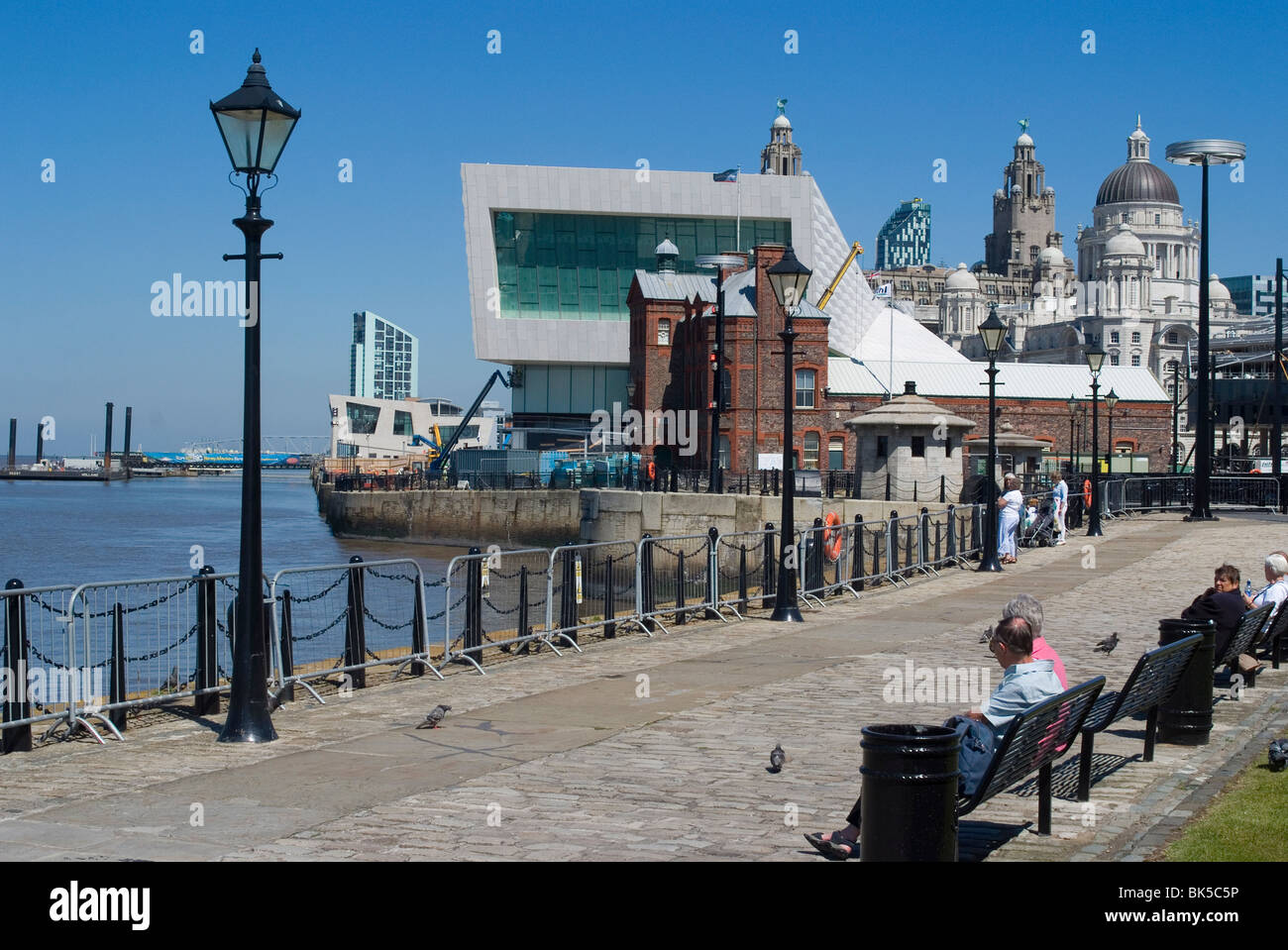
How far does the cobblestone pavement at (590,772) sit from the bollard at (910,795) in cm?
109

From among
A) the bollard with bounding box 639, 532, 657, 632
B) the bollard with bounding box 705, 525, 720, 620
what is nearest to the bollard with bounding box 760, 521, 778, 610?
the bollard with bounding box 705, 525, 720, 620

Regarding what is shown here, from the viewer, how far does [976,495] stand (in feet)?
120

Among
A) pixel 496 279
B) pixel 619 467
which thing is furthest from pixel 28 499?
pixel 619 467

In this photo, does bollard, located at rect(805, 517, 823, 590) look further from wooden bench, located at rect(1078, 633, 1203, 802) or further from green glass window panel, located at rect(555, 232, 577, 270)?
green glass window panel, located at rect(555, 232, 577, 270)

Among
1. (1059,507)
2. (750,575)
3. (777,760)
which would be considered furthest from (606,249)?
(777,760)

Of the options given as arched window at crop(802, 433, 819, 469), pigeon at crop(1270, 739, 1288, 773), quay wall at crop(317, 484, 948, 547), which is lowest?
quay wall at crop(317, 484, 948, 547)

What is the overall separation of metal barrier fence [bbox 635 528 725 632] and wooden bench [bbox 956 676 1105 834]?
9.78 m

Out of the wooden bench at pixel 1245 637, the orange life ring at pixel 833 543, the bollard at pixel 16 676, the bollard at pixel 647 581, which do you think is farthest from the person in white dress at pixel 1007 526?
the bollard at pixel 16 676

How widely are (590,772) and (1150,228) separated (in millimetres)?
170017

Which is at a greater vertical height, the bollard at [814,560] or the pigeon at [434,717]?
the bollard at [814,560]

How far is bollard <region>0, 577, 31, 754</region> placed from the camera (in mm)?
10070

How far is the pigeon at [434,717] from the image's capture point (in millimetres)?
10679

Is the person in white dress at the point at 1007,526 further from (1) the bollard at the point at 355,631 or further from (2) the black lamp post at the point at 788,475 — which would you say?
(1) the bollard at the point at 355,631

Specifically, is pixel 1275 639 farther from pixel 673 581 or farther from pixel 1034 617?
pixel 673 581
